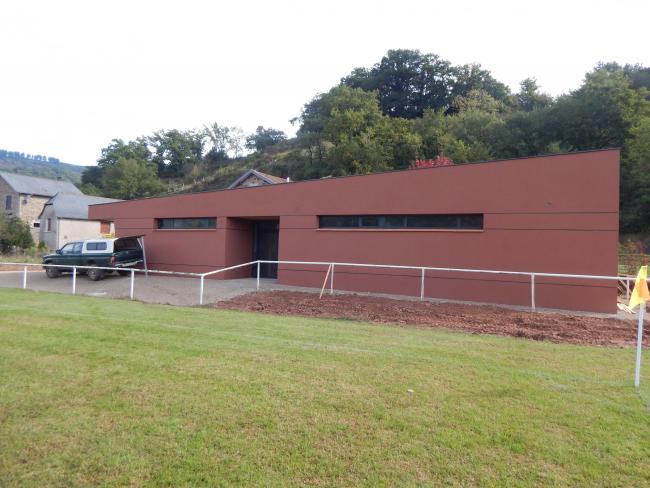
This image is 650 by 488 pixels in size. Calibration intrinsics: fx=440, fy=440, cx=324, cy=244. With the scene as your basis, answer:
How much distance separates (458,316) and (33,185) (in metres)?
57.9

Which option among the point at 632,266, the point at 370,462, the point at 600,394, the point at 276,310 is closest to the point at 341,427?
the point at 370,462

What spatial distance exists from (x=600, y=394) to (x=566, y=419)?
94 cm

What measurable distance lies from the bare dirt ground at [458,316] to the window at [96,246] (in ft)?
28.1

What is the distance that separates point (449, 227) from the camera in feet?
43.8

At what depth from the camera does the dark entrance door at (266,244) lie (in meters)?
19.0

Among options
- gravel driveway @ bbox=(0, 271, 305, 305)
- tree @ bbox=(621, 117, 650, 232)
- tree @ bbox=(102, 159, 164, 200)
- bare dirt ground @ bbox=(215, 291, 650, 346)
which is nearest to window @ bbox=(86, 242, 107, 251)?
gravel driveway @ bbox=(0, 271, 305, 305)

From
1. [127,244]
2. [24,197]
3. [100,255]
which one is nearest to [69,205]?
[24,197]

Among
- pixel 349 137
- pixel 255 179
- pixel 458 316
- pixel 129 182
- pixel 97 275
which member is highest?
pixel 349 137

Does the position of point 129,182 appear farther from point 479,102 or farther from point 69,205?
point 479,102

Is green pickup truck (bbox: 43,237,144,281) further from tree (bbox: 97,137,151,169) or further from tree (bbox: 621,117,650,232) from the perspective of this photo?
tree (bbox: 97,137,151,169)

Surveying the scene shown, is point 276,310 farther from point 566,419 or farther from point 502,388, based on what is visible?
point 566,419

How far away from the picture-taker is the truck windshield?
18188mm

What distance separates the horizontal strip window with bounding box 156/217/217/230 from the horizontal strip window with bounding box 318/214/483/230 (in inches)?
217

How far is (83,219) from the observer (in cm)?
4762
